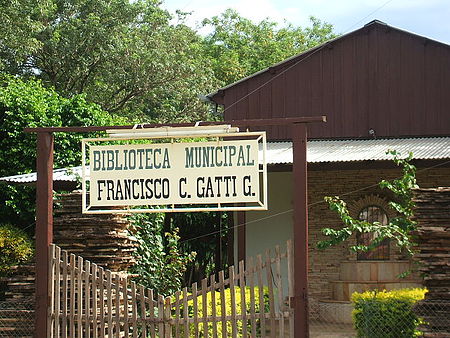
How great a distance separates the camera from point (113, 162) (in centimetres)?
1029

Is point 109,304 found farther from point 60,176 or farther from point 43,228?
point 60,176

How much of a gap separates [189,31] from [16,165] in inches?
860

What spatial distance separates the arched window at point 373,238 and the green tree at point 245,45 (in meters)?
21.4

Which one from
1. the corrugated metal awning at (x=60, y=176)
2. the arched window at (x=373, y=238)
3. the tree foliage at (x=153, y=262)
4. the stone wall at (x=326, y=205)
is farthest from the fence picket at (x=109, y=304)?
the arched window at (x=373, y=238)

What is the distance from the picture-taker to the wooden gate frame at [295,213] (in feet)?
31.4

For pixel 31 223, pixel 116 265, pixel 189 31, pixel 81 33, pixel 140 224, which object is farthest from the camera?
pixel 189 31

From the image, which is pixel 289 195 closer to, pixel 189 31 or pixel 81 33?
pixel 81 33

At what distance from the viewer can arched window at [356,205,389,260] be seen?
60.1ft

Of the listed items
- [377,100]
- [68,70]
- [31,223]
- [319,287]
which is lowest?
[319,287]

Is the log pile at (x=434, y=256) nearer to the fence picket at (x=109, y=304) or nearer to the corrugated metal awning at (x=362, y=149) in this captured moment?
the fence picket at (x=109, y=304)

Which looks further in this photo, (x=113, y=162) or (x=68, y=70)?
(x=68, y=70)

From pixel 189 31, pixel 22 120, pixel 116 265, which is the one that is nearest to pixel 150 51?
pixel 189 31

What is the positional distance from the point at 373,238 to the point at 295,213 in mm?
8924

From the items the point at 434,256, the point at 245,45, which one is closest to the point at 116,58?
the point at 245,45
